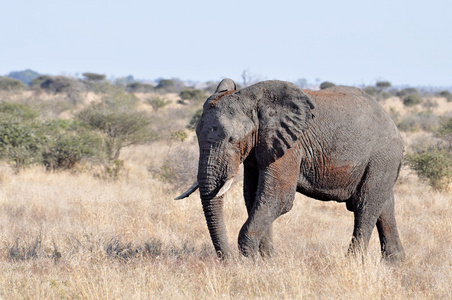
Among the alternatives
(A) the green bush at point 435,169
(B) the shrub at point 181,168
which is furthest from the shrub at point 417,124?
(B) the shrub at point 181,168

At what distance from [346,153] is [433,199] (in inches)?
207

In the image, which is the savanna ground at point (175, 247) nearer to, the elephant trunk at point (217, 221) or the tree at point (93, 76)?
the elephant trunk at point (217, 221)

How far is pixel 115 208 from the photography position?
9.29 meters

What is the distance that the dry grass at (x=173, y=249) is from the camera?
17.2ft

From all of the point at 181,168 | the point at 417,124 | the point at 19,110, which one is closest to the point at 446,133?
the point at 181,168

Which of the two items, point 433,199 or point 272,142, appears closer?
point 272,142

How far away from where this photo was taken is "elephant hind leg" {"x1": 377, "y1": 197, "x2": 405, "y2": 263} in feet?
22.1

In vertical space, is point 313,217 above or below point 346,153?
below

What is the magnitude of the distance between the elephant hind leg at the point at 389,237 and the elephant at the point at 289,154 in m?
0.02

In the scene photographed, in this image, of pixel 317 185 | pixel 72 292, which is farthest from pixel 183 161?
pixel 72 292

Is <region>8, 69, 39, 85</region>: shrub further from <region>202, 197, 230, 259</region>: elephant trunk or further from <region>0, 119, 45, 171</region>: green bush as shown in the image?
<region>202, 197, 230, 259</region>: elephant trunk

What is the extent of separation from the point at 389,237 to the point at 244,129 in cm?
245

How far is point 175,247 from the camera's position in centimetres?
729

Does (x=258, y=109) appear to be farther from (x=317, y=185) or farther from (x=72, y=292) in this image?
(x=72, y=292)
